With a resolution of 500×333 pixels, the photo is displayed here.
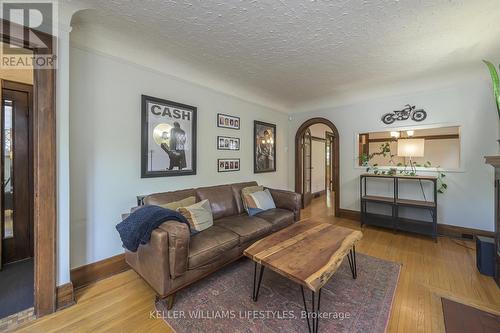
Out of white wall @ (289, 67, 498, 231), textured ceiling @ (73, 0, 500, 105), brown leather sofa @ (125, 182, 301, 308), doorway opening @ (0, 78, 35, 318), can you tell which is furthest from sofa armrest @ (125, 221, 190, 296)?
white wall @ (289, 67, 498, 231)

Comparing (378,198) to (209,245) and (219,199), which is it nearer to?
(219,199)

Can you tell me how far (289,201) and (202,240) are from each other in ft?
5.19

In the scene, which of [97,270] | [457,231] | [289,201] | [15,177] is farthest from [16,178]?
[457,231]

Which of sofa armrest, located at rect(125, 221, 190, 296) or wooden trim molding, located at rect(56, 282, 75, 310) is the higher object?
sofa armrest, located at rect(125, 221, 190, 296)

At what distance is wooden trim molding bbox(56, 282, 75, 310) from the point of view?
1685 millimetres

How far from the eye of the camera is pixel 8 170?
2.30 m

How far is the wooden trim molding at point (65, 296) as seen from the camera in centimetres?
168

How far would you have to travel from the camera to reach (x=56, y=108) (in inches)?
65.7

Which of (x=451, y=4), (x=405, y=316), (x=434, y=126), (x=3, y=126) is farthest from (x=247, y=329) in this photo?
(x=434, y=126)

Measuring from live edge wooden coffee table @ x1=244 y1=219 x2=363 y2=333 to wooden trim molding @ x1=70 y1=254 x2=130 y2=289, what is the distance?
1.55 m

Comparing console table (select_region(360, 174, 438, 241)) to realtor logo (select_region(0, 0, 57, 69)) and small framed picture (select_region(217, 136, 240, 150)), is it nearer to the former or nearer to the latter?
small framed picture (select_region(217, 136, 240, 150))

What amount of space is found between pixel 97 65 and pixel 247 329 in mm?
2822

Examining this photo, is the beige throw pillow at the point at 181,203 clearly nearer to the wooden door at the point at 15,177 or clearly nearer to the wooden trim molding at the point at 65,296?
the wooden trim molding at the point at 65,296

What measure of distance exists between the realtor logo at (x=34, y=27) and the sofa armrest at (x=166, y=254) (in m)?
1.63
